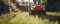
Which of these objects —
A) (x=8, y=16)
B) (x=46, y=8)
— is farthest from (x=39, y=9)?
(x=8, y=16)

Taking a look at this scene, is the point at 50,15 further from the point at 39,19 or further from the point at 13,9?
the point at 13,9

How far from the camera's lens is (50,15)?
1.25m

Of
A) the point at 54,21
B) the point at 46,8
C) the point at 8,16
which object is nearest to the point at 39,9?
the point at 46,8

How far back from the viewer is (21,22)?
1.25 metres

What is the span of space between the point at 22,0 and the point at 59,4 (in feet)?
1.07

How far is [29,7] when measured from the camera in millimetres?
1243

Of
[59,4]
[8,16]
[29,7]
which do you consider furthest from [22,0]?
→ [59,4]

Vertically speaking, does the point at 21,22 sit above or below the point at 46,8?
below

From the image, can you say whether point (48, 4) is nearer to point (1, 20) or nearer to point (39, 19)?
point (39, 19)

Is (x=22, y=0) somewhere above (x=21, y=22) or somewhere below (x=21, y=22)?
above

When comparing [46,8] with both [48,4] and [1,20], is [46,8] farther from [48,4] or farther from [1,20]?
[1,20]

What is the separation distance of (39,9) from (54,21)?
0.17 metres

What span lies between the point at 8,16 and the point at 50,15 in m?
0.38

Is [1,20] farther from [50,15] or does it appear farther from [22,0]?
[50,15]
